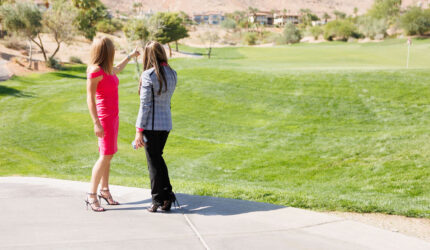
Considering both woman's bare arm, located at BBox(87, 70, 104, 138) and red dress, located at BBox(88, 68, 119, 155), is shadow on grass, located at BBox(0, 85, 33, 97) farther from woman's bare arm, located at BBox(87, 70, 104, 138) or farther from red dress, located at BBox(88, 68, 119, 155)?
woman's bare arm, located at BBox(87, 70, 104, 138)

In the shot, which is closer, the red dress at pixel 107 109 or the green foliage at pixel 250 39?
the red dress at pixel 107 109

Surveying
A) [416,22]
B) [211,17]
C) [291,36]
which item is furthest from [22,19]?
[211,17]

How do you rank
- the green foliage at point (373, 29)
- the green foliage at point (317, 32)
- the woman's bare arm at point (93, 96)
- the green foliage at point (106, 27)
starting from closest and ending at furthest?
the woman's bare arm at point (93, 96), the green foliage at point (106, 27), the green foliage at point (373, 29), the green foliage at point (317, 32)

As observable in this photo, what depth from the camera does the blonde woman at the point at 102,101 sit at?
466 cm

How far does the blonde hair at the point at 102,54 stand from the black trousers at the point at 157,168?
881 mm

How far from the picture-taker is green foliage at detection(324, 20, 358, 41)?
81.1m

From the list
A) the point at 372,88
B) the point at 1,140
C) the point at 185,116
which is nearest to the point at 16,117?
the point at 1,140

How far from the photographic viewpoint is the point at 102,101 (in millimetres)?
4844

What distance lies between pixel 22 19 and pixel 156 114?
3726 centimetres

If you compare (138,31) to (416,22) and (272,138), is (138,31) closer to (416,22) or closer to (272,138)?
(272,138)

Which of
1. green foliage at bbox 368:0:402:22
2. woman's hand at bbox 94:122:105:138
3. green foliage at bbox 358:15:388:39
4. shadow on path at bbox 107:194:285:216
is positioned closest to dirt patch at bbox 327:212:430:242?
shadow on path at bbox 107:194:285:216

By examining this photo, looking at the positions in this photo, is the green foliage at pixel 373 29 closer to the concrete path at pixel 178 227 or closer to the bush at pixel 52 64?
the bush at pixel 52 64

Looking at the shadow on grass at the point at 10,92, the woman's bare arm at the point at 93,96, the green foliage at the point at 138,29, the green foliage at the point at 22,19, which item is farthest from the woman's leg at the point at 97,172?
the green foliage at the point at 22,19

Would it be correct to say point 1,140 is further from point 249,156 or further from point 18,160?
point 249,156
